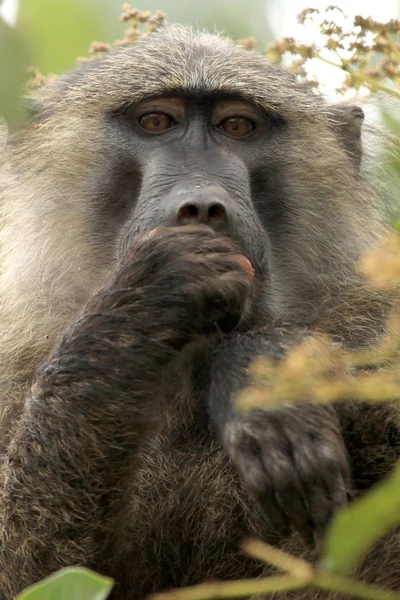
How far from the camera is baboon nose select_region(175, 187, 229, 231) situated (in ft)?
12.6

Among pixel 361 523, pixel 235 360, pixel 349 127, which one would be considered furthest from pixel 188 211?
pixel 361 523

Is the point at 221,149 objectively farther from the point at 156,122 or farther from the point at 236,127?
the point at 156,122

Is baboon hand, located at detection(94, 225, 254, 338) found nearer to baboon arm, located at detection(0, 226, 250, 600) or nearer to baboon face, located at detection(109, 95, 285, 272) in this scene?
baboon arm, located at detection(0, 226, 250, 600)

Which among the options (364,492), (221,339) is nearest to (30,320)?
(221,339)

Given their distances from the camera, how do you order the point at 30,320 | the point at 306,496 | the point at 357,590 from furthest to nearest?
the point at 30,320 → the point at 306,496 → the point at 357,590

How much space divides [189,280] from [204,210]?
0.51 m

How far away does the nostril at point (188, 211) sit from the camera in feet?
12.7

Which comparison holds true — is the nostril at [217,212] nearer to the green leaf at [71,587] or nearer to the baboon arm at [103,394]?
the baboon arm at [103,394]

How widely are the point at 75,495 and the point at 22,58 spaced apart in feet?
7.63

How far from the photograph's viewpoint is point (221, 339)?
12.7ft

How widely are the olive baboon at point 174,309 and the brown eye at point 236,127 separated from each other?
1cm

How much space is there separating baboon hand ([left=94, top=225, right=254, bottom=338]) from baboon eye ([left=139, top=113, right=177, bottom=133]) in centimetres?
119

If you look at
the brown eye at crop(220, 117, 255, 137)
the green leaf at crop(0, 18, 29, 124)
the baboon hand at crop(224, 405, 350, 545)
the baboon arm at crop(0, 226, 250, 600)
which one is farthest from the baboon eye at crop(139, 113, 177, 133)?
the green leaf at crop(0, 18, 29, 124)

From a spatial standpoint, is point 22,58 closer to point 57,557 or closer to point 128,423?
point 128,423
